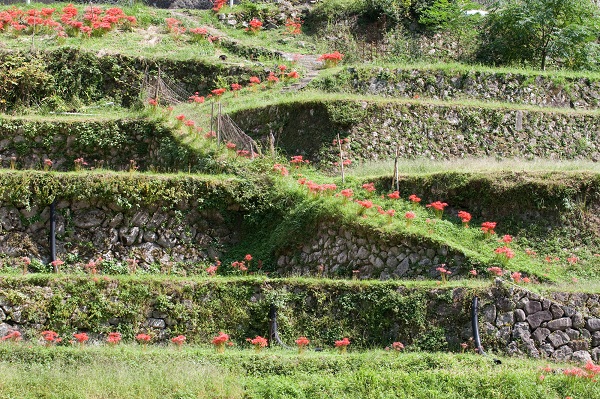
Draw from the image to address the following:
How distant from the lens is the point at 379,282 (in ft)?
65.8

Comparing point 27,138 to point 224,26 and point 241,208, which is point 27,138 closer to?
point 241,208

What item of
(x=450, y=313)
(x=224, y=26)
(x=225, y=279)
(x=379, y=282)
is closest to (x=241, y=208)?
(x=225, y=279)

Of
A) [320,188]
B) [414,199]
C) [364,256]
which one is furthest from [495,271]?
[320,188]

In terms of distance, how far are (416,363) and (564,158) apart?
43.9 feet

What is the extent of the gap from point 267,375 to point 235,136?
10129 millimetres

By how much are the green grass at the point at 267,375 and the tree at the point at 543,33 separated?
19.2 m

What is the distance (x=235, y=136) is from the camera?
26.3 meters

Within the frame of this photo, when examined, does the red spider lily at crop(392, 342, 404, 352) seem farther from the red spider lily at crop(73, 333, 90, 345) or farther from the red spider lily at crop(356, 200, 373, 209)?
the red spider lily at crop(73, 333, 90, 345)

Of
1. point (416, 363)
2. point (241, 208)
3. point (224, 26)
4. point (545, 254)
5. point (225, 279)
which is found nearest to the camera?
point (416, 363)

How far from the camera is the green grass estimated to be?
54.3 feet

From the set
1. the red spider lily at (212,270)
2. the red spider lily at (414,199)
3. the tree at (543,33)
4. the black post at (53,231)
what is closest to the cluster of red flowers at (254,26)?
the tree at (543,33)

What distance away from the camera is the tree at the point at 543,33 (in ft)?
114

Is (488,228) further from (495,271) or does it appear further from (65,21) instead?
(65,21)

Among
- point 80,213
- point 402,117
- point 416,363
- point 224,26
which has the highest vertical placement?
point 224,26
